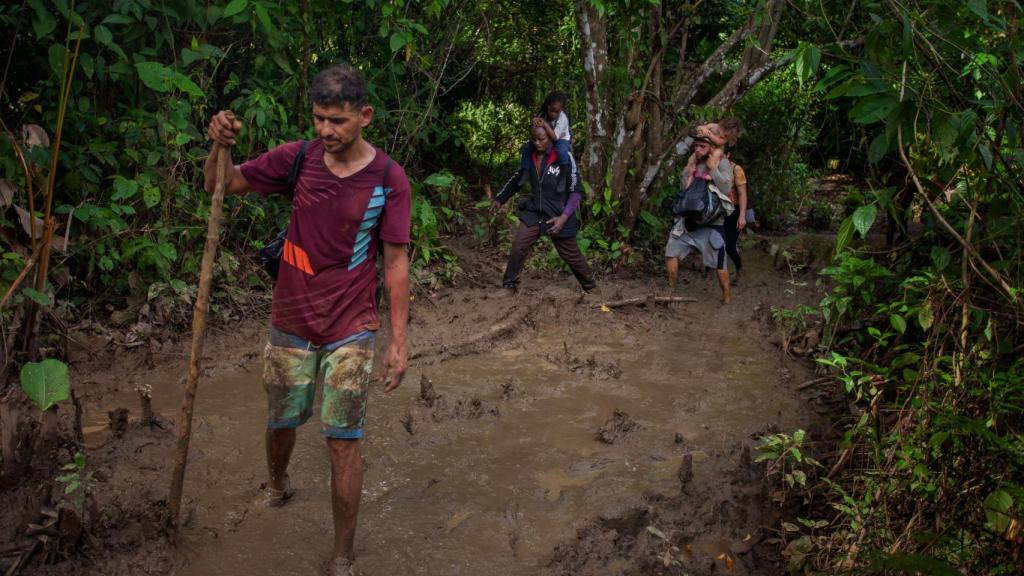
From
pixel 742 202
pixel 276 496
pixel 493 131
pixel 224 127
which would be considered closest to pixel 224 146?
pixel 224 127

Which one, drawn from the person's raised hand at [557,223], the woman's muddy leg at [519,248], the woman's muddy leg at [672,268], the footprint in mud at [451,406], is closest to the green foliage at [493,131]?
the woman's muddy leg at [519,248]

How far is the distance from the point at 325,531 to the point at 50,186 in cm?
211

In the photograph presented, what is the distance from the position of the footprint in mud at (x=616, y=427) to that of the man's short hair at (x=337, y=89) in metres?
2.69

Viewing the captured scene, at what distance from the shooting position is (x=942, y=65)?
3.99 m

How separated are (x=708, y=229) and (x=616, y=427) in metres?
3.51

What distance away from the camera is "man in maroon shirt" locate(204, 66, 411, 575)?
12.0ft

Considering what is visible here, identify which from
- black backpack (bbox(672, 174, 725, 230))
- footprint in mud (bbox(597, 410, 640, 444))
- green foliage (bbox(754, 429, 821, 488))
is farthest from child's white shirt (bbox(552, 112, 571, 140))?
green foliage (bbox(754, 429, 821, 488))

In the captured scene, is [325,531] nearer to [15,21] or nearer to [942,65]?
[942,65]

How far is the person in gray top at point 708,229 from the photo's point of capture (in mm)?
8320

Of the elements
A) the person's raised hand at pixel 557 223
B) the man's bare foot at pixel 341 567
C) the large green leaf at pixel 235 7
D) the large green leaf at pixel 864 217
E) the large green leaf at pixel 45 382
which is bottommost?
the man's bare foot at pixel 341 567

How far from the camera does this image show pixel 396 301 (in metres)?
3.81

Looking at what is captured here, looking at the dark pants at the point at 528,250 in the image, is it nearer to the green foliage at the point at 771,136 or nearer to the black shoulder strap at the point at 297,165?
the green foliage at the point at 771,136

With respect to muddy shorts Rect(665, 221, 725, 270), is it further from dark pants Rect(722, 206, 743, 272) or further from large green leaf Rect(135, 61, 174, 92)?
large green leaf Rect(135, 61, 174, 92)

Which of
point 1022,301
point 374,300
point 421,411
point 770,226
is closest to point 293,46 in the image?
point 421,411
